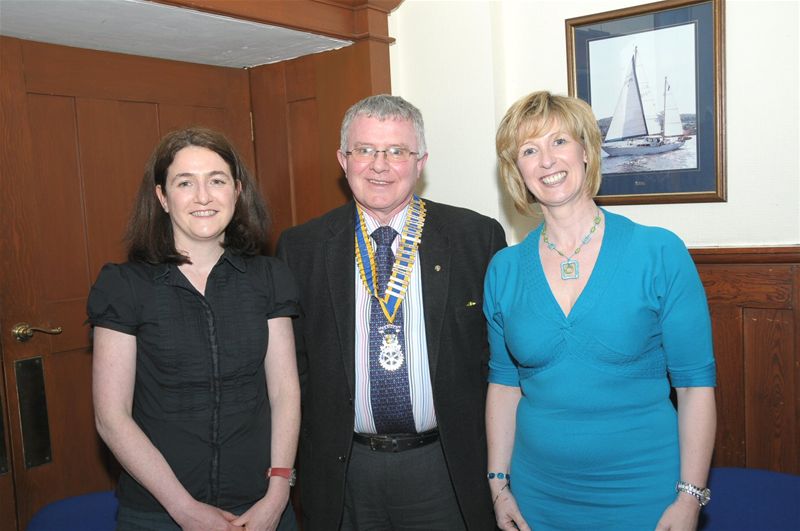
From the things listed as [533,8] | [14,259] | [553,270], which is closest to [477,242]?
[553,270]

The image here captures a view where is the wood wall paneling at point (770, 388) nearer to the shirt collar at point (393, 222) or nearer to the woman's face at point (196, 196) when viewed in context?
the shirt collar at point (393, 222)

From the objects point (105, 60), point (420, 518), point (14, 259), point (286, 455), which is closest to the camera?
point (286, 455)

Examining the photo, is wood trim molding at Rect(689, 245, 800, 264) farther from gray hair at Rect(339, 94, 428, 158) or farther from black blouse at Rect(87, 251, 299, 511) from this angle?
black blouse at Rect(87, 251, 299, 511)

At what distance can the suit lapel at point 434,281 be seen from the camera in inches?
77.0

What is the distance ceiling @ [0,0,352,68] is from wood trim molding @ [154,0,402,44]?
0.05 meters

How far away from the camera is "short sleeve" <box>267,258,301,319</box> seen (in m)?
1.85

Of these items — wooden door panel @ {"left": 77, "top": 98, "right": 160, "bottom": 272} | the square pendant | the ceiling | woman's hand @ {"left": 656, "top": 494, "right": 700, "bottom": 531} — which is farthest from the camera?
wooden door panel @ {"left": 77, "top": 98, "right": 160, "bottom": 272}

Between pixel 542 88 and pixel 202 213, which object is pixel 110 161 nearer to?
pixel 202 213

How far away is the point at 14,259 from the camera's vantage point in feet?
8.11

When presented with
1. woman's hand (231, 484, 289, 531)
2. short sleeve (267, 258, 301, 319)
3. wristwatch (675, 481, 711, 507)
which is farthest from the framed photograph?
woman's hand (231, 484, 289, 531)

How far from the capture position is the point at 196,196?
1731 millimetres

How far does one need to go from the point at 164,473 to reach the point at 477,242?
107cm

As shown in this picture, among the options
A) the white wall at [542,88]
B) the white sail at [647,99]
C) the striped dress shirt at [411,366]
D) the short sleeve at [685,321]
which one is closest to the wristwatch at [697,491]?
the short sleeve at [685,321]

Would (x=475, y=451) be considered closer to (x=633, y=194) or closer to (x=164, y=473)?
(x=164, y=473)
